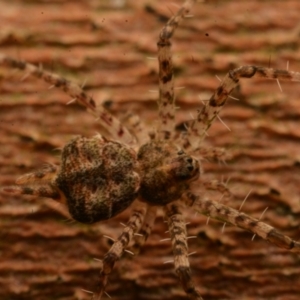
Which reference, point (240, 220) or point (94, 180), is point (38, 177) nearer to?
point (94, 180)

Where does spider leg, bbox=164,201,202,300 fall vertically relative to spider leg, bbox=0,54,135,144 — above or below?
below

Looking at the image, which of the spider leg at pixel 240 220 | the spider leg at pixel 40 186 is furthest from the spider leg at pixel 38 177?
the spider leg at pixel 240 220

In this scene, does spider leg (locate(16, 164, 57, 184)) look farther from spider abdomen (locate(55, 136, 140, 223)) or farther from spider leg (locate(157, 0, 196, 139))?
spider leg (locate(157, 0, 196, 139))

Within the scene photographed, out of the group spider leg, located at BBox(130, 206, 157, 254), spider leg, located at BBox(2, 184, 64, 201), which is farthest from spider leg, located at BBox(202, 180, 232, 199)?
spider leg, located at BBox(2, 184, 64, 201)

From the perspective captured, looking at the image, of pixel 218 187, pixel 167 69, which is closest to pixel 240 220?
pixel 218 187

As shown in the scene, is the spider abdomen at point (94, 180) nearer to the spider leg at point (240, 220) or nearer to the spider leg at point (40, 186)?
the spider leg at point (40, 186)

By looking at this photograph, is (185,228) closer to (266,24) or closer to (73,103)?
(73,103)

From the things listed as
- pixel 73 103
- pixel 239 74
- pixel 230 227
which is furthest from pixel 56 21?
pixel 230 227
